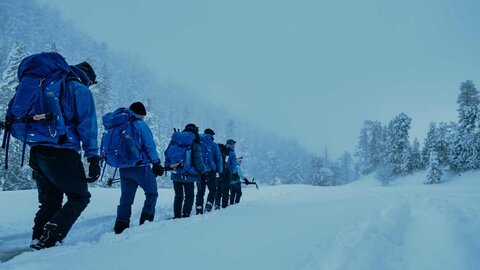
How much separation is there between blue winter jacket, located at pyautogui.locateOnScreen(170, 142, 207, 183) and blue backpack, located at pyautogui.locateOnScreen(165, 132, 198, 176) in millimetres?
74

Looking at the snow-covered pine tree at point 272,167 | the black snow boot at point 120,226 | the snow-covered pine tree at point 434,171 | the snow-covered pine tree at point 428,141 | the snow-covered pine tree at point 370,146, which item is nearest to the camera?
the black snow boot at point 120,226

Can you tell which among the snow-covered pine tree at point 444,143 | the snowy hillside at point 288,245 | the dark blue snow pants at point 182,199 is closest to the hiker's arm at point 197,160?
the dark blue snow pants at point 182,199

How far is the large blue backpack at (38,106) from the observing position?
3.80 meters

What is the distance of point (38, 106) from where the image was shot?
12.7ft

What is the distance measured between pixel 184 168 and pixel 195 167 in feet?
0.93

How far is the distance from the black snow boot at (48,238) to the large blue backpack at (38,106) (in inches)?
33.0

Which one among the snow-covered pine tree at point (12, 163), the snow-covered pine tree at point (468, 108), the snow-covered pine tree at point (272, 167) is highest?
the snow-covered pine tree at point (468, 108)

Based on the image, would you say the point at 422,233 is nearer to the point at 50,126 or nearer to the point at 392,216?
the point at 392,216

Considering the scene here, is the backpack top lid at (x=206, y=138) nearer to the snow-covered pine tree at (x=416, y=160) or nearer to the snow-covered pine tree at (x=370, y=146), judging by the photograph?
the snow-covered pine tree at (x=416, y=160)

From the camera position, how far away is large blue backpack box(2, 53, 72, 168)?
3.80 metres

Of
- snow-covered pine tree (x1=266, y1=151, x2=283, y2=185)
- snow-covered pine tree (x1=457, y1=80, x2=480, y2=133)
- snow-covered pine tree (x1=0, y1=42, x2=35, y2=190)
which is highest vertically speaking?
snow-covered pine tree (x1=457, y1=80, x2=480, y2=133)

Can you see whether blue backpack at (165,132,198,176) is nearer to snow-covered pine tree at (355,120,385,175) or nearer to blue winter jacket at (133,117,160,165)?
blue winter jacket at (133,117,160,165)

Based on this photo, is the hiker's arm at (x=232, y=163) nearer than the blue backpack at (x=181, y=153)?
No

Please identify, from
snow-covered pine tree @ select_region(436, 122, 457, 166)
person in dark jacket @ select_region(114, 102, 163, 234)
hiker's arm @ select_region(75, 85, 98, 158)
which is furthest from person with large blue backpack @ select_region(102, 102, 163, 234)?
snow-covered pine tree @ select_region(436, 122, 457, 166)
